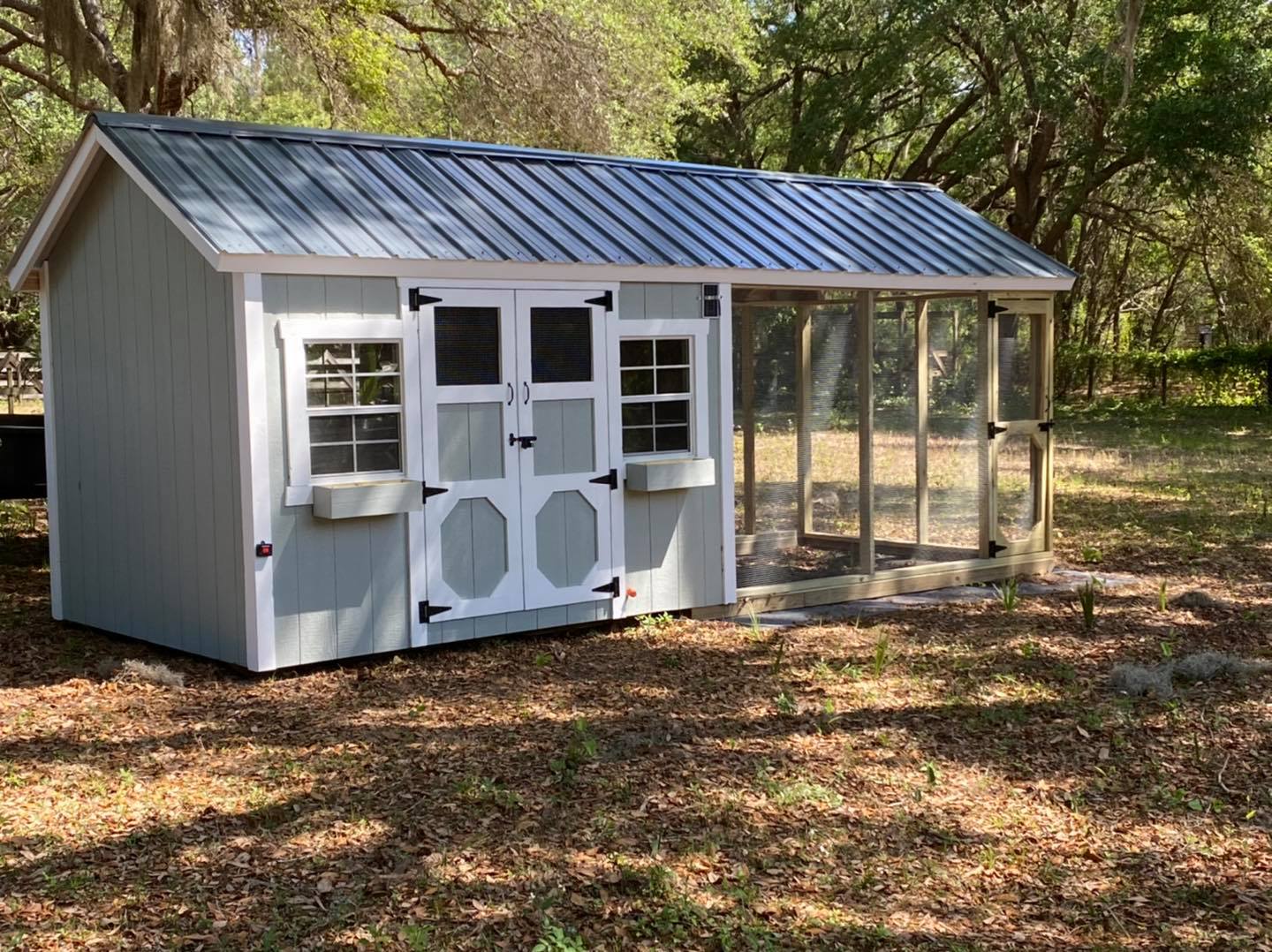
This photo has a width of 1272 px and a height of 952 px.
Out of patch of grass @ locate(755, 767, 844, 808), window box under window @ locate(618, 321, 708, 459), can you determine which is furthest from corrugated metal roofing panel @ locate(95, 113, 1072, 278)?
patch of grass @ locate(755, 767, 844, 808)

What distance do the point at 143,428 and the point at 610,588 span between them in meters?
2.71

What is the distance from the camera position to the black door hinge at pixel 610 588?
8391 mm

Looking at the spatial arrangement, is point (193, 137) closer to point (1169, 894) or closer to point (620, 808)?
point (620, 808)

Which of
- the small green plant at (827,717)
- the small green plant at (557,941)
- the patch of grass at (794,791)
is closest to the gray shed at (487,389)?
the small green plant at (827,717)

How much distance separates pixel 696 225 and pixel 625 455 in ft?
5.18

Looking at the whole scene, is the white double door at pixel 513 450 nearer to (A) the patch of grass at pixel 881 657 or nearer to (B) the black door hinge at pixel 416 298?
(B) the black door hinge at pixel 416 298

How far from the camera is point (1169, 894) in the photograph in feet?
15.1

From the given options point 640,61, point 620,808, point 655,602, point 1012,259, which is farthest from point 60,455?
point 640,61

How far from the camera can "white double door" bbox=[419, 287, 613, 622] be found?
7.71 meters

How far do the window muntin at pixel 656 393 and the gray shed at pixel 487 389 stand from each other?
0.06 feet

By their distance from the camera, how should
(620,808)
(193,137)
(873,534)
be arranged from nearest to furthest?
(620,808) < (193,137) < (873,534)

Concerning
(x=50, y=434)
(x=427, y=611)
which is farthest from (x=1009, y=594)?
(x=50, y=434)

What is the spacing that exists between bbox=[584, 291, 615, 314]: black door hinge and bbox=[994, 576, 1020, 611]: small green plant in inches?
121

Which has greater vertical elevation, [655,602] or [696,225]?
[696,225]
